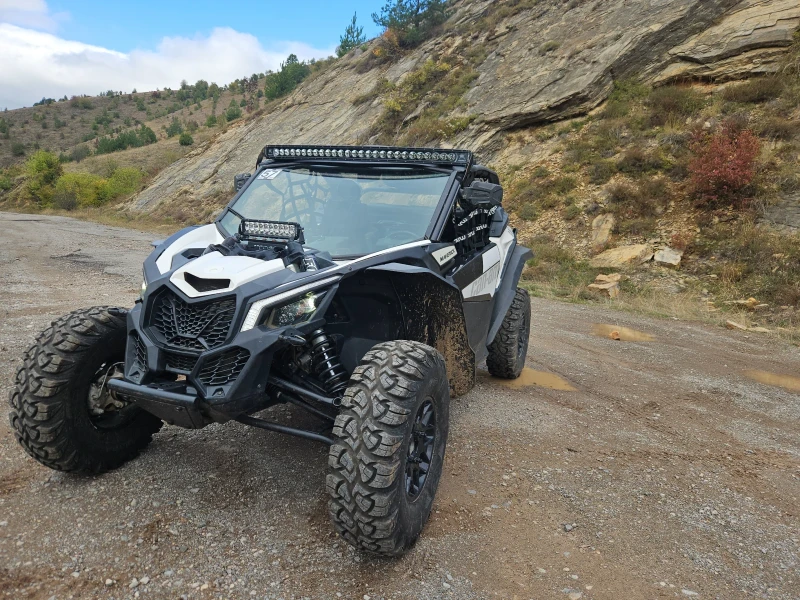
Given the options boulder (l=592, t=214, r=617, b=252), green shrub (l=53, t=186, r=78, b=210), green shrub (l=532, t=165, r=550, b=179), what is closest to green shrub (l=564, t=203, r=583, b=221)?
boulder (l=592, t=214, r=617, b=252)

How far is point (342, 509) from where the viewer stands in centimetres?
243

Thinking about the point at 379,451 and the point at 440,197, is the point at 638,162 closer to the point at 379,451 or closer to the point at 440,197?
the point at 440,197

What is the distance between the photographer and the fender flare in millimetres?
4645

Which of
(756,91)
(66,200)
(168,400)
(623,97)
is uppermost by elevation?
(623,97)

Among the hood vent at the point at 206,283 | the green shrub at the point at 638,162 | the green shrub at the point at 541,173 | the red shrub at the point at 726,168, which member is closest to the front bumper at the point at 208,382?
the hood vent at the point at 206,283

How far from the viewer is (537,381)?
5680mm

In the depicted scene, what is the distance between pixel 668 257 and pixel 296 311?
36.8 feet

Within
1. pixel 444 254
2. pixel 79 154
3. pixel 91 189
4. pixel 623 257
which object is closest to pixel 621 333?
pixel 623 257

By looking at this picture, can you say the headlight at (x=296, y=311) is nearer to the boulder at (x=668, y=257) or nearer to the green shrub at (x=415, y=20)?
the boulder at (x=668, y=257)

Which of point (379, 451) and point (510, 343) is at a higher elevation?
point (379, 451)

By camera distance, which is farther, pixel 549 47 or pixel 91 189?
pixel 91 189

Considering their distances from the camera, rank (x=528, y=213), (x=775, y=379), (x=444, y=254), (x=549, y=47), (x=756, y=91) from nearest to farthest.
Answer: (x=444, y=254) → (x=775, y=379) → (x=756, y=91) → (x=528, y=213) → (x=549, y=47)

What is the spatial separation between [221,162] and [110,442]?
30.2 metres

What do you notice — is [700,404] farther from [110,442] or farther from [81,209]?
[81,209]
